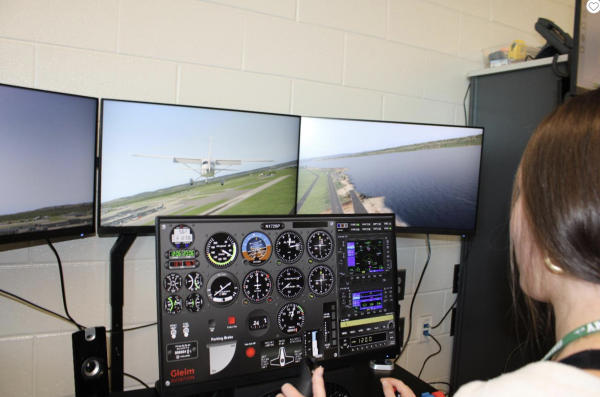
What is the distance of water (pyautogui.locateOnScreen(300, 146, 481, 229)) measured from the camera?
1.71m

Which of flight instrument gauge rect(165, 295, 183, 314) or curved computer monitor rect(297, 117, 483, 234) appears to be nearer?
flight instrument gauge rect(165, 295, 183, 314)

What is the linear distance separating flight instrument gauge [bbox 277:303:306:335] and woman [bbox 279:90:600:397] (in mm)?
508

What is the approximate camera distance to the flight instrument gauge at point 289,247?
3.61 ft

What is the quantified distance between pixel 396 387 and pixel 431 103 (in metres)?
1.44

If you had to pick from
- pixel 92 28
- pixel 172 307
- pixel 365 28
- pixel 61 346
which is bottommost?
pixel 61 346

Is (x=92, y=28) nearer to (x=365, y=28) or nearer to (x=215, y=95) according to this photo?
(x=215, y=95)

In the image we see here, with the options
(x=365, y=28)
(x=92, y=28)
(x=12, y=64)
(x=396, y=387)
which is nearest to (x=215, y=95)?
(x=92, y=28)

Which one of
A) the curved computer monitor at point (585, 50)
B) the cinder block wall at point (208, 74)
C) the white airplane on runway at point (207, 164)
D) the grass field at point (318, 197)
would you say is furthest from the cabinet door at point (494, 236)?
the white airplane on runway at point (207, 164)

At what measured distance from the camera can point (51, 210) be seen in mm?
1207

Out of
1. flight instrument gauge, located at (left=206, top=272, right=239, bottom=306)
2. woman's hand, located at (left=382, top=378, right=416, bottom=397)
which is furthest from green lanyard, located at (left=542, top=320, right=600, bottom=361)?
flight instrument gauge, located at (left=206, top=272, right=239, bottom=306)

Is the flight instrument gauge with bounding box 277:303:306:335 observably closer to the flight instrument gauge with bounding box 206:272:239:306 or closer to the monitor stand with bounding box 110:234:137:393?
the flight instrument gauge with bounding box 206:272:239:306

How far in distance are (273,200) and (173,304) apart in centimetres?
69

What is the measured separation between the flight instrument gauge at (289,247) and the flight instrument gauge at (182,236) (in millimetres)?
224

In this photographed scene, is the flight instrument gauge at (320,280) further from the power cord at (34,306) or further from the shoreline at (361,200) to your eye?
the power cord at (34,306)
